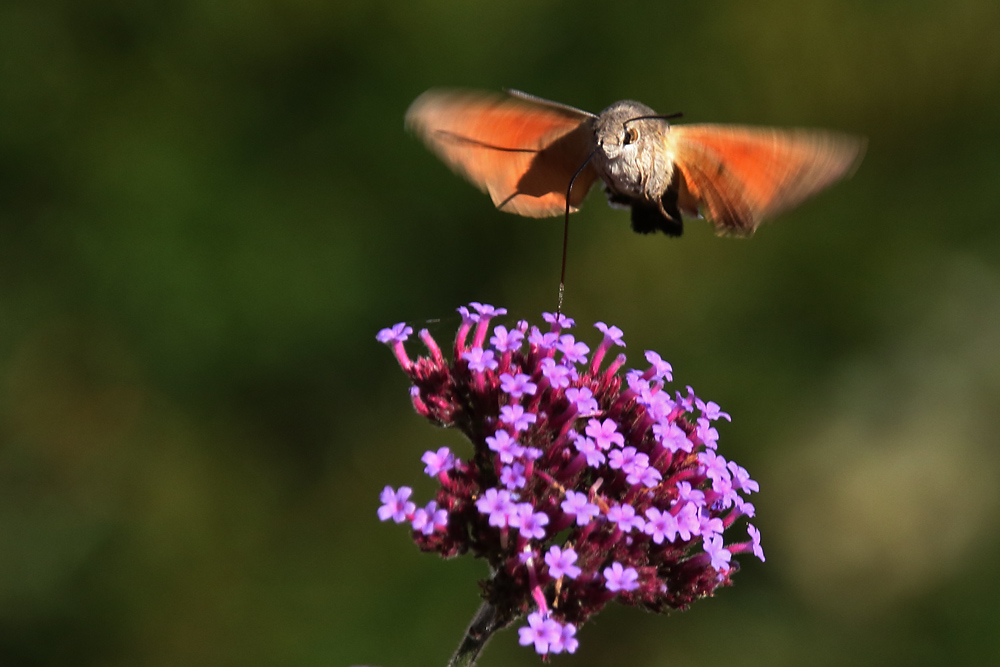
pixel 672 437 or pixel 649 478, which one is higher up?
pixel 672 437

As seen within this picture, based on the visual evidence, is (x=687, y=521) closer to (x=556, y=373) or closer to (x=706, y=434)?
(x=706, y=434)

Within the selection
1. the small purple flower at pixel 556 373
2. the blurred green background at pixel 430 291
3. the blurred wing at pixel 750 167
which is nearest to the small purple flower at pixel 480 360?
the small purple flower at pixel 556 373

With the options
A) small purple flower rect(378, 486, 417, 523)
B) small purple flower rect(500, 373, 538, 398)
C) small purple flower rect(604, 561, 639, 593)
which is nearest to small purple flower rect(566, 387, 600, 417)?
small purple flower rect(500, 373, 538, 398)

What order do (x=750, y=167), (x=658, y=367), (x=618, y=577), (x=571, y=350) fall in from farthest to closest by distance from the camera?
(x=750, y=167) → (x=658, y=367) → (x=571, y=350) → (x=618, y=577)

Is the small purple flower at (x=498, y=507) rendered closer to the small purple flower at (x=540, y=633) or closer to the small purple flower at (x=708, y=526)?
the small purple flower at (x=540, y=633)

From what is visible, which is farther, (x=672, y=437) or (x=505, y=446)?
(x=672, y=437)

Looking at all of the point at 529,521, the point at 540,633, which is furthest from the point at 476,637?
the point at 529,521
